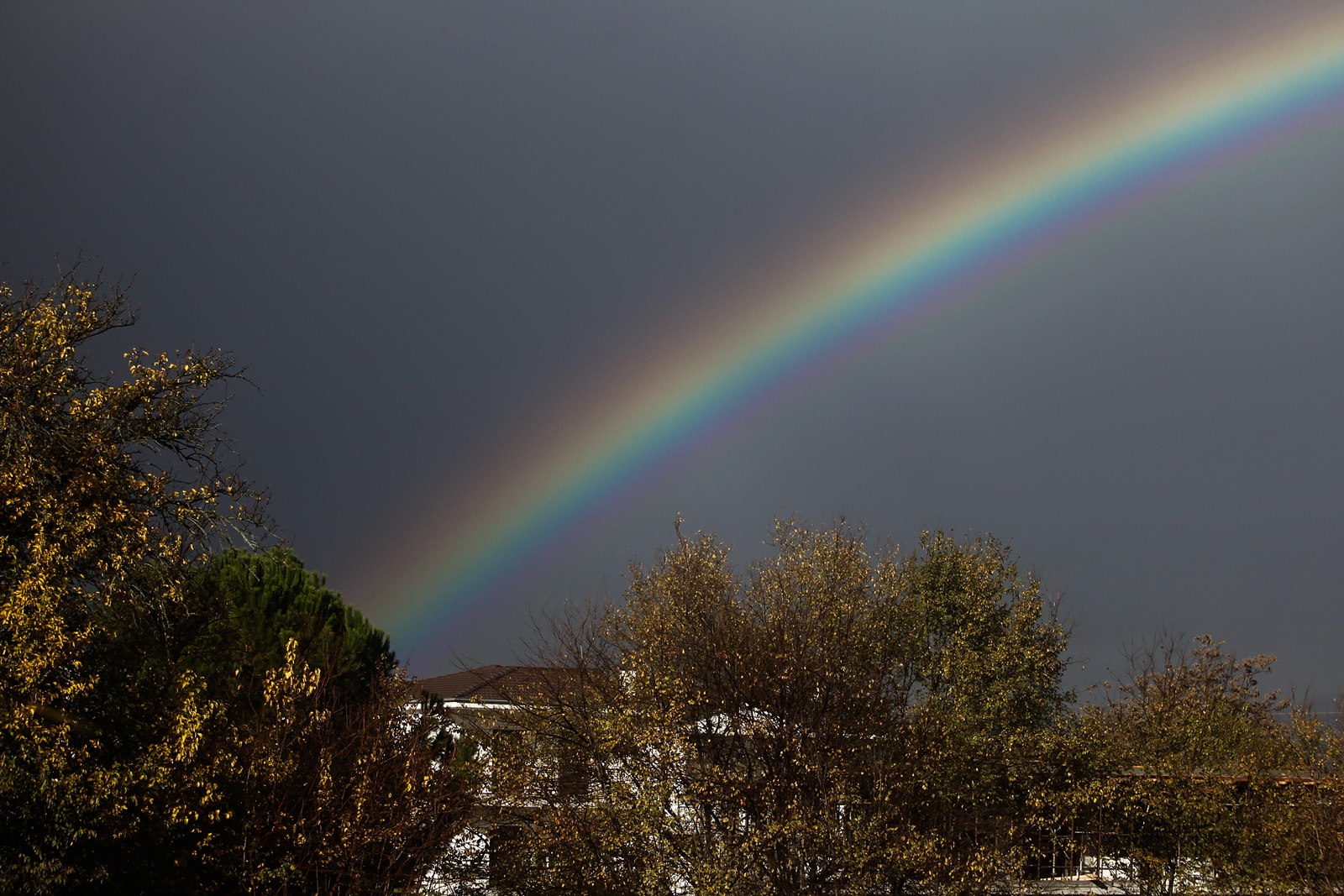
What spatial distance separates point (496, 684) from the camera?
37.0 metres

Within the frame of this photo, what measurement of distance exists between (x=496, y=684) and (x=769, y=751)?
1621 cm

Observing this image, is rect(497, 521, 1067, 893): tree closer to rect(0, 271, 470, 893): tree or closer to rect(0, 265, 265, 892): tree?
rect(0, 271, 470, 893): tree

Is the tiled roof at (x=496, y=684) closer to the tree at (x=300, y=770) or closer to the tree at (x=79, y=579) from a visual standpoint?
the tree at (x=300, y=770)

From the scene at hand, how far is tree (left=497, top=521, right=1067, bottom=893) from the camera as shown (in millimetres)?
21422

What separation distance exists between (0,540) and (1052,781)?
85.1 feet

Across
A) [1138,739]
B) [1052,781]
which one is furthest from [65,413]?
[1138,739]

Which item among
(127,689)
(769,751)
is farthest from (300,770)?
(769,751)

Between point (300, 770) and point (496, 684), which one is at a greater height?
point (496, 684)

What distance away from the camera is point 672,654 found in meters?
24.8

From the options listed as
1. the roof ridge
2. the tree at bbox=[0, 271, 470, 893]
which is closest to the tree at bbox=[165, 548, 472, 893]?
the tree at bbox=[0, 271, 470, 893]

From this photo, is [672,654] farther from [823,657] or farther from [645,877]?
[645,877]

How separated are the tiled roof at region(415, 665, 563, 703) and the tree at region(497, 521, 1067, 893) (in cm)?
48

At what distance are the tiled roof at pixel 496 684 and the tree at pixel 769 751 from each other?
0.48 metres

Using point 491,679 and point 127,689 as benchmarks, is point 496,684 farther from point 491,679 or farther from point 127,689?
point 127,689
